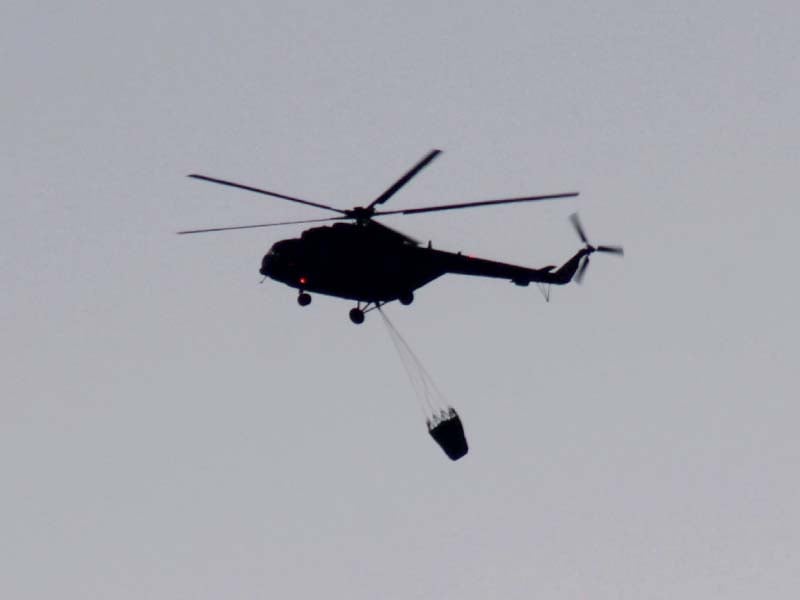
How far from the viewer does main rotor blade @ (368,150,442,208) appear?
24.5m

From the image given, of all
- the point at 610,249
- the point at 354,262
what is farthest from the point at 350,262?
the point at 610,249

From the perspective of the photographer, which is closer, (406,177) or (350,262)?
(406,177)

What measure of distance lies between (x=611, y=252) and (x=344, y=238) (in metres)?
11.1

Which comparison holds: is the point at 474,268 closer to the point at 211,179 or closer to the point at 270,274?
the point at 270,274

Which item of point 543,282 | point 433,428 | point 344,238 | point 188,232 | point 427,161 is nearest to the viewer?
point 427,161

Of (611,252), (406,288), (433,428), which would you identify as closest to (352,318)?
(406,288)

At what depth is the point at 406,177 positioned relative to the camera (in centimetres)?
2545

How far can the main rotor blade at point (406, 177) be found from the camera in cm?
2447

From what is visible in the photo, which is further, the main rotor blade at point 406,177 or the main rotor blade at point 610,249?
the main rotor blade at point 610,249

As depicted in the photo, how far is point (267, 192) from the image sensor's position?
25469 mm

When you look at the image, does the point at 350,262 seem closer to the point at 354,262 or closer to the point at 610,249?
the point at 354,262

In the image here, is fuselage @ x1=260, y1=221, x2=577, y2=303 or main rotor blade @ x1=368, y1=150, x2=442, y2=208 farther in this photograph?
fuselage @ x1=260, y1=221, x2=577, y2=303

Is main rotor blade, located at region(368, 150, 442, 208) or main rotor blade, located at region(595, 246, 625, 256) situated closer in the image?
main rotor blade, located at region(368, 150, 442, 208)

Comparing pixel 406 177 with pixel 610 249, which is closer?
pixel 406 177
